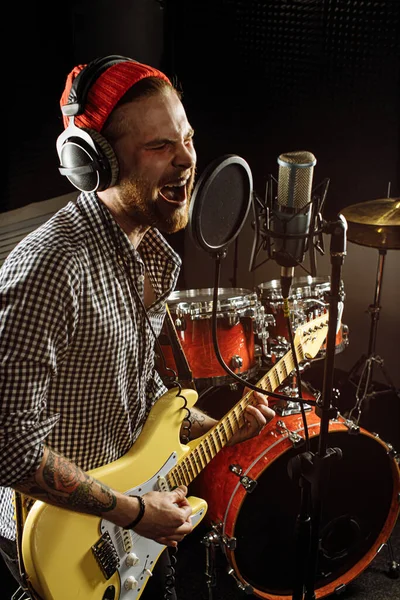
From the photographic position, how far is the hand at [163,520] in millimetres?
1652

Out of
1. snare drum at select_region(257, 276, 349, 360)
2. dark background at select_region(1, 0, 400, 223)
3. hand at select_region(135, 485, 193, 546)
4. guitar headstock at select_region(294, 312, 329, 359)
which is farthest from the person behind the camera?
dark background at select_region(1, 0, 400, 223)

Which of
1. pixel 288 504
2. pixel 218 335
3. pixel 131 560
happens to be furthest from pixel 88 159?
pixel 288 504

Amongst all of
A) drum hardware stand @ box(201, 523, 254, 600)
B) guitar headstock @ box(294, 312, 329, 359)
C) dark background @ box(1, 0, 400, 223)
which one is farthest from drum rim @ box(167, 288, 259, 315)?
dark background @ box(1, 0, 400, 223)

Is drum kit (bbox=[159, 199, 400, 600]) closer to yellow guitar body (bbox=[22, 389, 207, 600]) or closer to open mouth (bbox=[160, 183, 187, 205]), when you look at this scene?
yellow guitar body (bbox=[22, 389, 207, 600])

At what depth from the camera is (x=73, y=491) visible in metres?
1.48

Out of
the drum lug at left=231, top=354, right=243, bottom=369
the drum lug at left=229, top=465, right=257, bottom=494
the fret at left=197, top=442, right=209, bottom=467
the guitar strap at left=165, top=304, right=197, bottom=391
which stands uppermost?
the guitar strap at left=165, top=304, right=197, bottom=391

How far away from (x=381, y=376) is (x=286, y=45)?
234 cm

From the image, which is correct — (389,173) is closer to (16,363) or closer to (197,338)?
(197,338)

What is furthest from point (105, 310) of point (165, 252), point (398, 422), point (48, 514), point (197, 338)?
point (398, 422)

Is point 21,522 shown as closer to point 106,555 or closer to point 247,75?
point 106,555

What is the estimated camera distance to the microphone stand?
1.37 metres

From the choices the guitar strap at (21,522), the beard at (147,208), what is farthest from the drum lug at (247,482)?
the beard at (147,208)

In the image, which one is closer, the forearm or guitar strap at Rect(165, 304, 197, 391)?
the forearm

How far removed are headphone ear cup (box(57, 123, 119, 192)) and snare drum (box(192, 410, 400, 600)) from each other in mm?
1304
